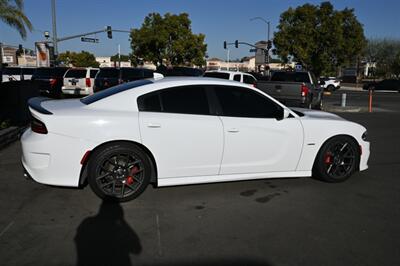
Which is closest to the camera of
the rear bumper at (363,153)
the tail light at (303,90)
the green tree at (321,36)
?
the rear bumper at (363,153)

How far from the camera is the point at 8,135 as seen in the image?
7.88 meters

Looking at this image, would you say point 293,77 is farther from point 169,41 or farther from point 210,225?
point 169,41

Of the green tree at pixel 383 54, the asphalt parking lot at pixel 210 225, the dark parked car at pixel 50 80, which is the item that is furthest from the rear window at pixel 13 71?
the green tree at pixel 383 54

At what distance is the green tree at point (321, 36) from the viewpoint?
3400 centimetres

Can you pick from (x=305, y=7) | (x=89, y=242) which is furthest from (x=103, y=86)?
(x=305, y=7)

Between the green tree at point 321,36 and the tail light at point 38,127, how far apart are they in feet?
107

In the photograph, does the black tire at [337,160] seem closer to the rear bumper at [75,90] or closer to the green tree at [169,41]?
the rear bumper at [75,90]

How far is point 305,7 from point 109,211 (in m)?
34.3

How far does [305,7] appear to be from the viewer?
34.5 m

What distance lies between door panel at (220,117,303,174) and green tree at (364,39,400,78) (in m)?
64.6

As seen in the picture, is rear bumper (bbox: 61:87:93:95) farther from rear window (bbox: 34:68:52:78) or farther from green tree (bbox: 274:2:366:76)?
green tree (bbox: 274:2:366:76)

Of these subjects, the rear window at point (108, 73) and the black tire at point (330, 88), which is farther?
the black tire at point (330, 88)

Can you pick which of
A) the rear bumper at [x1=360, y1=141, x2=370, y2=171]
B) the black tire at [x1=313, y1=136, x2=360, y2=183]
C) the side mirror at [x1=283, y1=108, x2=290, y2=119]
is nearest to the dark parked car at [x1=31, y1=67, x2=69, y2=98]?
the side mirror at [x1=283, y1=108, x2=290, y2=119]

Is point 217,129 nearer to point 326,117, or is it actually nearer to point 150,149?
point 150,149
